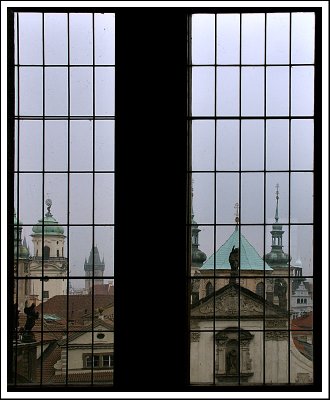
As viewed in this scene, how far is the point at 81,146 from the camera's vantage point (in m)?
5.33

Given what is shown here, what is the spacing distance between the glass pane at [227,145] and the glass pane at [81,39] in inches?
53.7

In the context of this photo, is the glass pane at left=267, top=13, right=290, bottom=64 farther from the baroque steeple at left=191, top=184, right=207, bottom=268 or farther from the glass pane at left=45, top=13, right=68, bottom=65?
the glass pane at left=45, top=13, right=68, bottom=65

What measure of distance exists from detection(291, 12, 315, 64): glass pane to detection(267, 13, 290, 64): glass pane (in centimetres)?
6

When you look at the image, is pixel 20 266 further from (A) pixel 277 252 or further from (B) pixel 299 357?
(B) pixel 299 357

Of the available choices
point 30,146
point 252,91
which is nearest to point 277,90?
point 252,91

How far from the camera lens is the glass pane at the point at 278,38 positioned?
17.4 ft

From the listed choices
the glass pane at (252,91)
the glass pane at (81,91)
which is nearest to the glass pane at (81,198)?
the glass pane at (81,91)

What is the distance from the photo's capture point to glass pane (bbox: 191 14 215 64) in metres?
5.31

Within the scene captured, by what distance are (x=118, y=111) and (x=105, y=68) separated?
1.43ft

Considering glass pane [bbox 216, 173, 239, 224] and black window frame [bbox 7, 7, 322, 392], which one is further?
glass pane [bbox 216, 173, 239, 224]

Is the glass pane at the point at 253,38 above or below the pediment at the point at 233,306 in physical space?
above

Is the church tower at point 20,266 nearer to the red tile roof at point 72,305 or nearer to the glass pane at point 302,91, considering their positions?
the red tile roof at point 72,305

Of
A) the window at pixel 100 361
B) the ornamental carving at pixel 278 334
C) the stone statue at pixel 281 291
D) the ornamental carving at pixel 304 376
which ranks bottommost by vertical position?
the ornamental carving at pixel 304 376

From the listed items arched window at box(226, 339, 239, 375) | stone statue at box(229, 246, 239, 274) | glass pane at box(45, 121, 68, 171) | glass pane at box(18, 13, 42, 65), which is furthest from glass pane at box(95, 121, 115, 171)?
arched window at box(226, 339, 239, 375)
